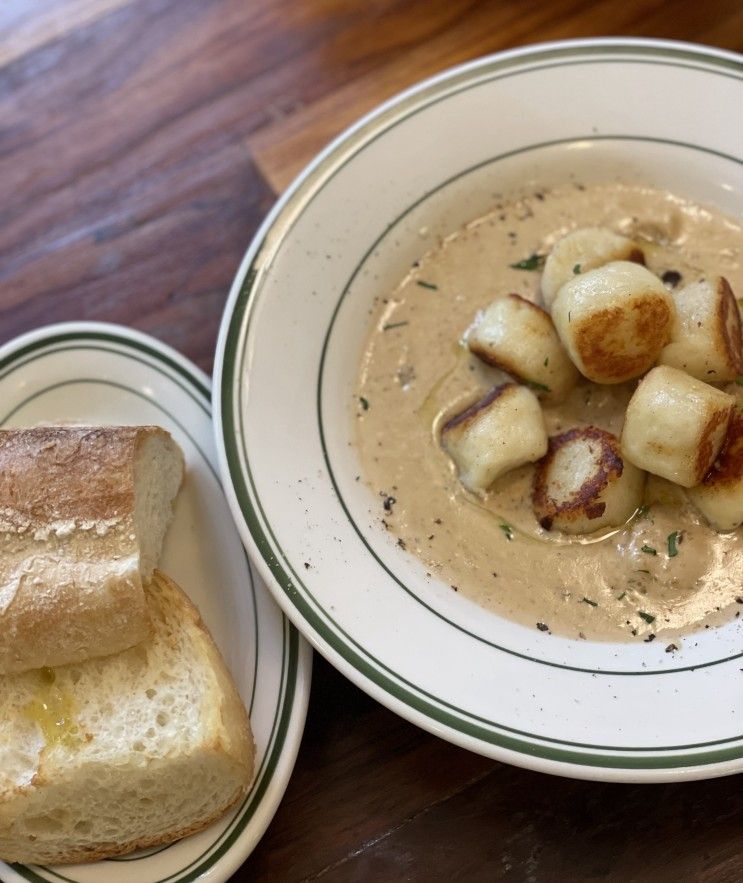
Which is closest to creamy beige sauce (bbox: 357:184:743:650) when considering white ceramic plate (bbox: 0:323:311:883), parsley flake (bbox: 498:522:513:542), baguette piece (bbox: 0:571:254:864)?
parsley flake (bbox: 498:522:513:542)

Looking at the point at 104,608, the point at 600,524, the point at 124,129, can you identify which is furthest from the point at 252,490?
the point at 124,129

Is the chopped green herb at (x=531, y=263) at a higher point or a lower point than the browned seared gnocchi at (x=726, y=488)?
higher

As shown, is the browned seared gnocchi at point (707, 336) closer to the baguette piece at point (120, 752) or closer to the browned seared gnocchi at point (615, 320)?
Answer: the browned seared gnocchi at point (615, 320)


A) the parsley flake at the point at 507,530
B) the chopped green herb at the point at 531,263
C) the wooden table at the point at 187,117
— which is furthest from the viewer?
the wooden table at the point at 187,117

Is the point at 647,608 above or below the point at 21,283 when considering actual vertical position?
below

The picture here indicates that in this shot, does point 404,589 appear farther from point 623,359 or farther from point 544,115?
point 544,115

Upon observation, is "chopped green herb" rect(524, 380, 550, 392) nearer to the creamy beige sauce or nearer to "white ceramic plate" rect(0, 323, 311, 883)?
the creamy beige sauce

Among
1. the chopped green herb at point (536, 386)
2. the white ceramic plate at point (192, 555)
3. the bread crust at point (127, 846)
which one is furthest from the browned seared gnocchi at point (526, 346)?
the bread crust at point (127, 846)
